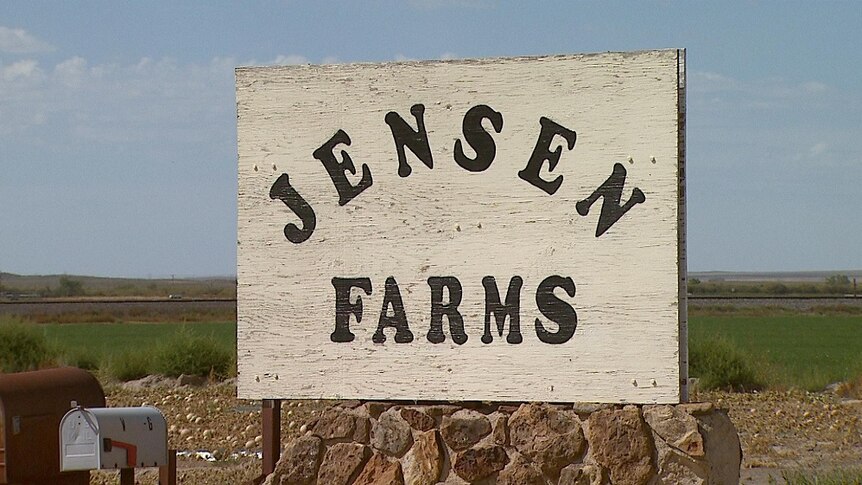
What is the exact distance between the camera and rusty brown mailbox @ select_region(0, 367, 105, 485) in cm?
773

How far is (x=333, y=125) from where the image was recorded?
6328mm

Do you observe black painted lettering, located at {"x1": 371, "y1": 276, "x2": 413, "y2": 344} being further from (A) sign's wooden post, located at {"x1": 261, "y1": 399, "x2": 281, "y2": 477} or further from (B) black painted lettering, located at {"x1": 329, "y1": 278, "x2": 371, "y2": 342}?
(A) sign's wooden post, located at {"x1": 261, "y1": 399, "x2": 281, "y2": 477}

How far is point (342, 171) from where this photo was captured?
6297 mm

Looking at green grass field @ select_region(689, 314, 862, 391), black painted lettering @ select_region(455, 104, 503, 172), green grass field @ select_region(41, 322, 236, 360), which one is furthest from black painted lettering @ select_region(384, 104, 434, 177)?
green grass field @ select_region(41, 322, 236, 360)

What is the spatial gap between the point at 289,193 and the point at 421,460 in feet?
5.15

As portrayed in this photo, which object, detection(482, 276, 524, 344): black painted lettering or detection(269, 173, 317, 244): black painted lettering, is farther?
detection(269, 173, 317, 244): black painted lettering

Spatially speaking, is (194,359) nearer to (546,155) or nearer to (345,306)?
(345,306)

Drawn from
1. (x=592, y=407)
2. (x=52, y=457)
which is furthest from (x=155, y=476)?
(x=592, y=407)

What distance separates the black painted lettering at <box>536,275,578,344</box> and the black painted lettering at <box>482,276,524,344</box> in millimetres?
101

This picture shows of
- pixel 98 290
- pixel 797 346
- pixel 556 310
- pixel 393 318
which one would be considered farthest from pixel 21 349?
pixel 98 290

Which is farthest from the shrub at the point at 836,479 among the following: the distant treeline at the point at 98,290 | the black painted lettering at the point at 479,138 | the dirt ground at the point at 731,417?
the distant treeline at the point at 98,290

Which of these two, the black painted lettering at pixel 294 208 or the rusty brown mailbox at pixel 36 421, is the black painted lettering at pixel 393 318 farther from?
the rusty brown mailbox at pixel 36 421

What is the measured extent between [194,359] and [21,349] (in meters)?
4.79

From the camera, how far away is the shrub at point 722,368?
19.9m
